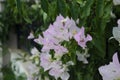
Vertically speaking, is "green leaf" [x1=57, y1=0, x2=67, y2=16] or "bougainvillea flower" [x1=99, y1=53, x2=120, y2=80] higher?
"green leaf" [x1=57, y1=0, x2=67, y2=16]

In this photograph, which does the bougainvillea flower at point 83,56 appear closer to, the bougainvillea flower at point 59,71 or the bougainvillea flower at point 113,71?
the bougainvillea flower at point 59,71

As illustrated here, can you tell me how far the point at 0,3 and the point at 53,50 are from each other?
2872mm

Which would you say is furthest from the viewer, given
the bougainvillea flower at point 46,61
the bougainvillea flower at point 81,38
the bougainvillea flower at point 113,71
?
the bougainvillea flower at point 46,61

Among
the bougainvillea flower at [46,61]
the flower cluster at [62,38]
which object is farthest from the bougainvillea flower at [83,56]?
the bougainvillea flower at [46,61]

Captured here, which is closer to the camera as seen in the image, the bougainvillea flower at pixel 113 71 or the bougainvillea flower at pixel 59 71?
the bougainvillea flower at pixel 113 71

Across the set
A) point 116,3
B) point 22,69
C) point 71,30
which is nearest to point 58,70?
point 71,30

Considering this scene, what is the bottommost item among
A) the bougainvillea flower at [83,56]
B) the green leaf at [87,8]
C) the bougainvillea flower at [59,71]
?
the bougainvillea flower at [59,71]

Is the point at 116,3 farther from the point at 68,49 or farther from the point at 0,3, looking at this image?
the point at 0,3

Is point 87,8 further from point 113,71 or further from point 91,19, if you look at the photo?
point 113,71

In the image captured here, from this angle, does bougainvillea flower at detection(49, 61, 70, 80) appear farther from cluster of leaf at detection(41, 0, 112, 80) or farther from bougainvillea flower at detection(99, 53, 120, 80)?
bougainvillea flower at detection(99, 53, 120, 80)

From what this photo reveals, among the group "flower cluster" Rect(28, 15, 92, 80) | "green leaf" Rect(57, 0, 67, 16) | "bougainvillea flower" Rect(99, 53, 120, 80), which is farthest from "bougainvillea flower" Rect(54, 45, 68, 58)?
"bougainvillea flower" Rect(99, 53, 120, 80)

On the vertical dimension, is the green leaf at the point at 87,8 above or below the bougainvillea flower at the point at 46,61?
above

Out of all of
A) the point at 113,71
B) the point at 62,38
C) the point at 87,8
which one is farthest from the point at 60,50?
the point at 113,71

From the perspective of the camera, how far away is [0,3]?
4066 millimetres
